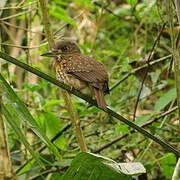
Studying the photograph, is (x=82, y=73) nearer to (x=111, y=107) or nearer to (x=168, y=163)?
(x=168, y=163)

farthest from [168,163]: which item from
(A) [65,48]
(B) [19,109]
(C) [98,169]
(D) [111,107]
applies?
(B) [19,109]

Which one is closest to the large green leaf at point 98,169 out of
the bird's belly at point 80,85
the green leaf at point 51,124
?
the bird's belly at point 80,85

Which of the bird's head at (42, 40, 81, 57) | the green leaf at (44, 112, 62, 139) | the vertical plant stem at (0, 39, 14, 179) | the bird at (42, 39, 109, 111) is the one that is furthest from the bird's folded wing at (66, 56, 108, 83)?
the vertical plant stem at (0, 39, 14, 179)

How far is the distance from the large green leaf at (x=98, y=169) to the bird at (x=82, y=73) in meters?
0.36

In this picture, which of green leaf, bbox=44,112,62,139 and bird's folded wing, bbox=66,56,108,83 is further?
green leaf, bbox=44,112,62,139

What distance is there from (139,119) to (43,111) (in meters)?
0.59

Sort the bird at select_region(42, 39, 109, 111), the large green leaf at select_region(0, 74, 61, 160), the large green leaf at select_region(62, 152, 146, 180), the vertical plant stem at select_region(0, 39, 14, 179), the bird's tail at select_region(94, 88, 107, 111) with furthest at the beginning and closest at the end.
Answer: the bird at select_region(42, 39, 109, 111), the bird's tail at select_region(94, 88, 107, 111), the large green leaf at select_region(62, 152, 146, 180), the large green leaf at select_region(0, 74, 61, 160), the vertical plant stem at select_region(0, 39, 14, 179)

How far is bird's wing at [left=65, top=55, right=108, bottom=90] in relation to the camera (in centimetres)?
235

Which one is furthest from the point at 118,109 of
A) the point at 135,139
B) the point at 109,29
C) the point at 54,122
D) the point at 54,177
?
the point at 109,29

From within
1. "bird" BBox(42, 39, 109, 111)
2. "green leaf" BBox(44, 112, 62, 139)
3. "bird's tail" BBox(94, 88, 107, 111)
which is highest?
"bird" BBox(42, 39, 109, 111)

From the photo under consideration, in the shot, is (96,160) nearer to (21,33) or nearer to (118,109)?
(118,109)

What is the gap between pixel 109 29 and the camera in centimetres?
562

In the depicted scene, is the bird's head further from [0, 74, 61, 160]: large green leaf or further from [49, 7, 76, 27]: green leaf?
[0, 74, 61, 160]: large green leaf

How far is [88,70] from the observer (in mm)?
2418
